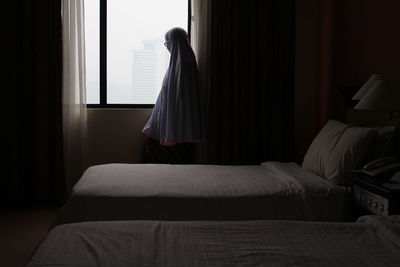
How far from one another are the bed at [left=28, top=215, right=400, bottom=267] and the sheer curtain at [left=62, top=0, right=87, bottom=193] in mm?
2542

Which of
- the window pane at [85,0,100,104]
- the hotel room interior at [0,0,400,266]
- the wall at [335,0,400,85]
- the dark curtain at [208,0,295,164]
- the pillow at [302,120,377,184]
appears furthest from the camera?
the window pane at [85,0,100,104]

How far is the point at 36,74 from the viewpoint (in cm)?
380

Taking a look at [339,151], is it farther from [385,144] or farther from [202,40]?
[202,40]

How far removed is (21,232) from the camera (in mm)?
3188

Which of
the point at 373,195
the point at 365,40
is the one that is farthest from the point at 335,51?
the point at 373,195

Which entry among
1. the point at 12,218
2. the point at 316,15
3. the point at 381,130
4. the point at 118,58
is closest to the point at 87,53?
the point at 118,58

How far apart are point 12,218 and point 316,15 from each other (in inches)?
130

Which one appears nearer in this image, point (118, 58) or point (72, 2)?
point (72, 2)

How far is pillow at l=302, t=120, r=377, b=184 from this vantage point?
8.09 ft

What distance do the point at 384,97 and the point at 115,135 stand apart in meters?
2.63

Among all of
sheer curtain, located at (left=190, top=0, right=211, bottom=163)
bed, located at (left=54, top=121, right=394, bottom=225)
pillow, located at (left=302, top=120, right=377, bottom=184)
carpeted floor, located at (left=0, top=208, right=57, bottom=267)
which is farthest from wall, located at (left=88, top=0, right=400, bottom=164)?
bed, located at (left=54, top=121, right=394, bottom=225)

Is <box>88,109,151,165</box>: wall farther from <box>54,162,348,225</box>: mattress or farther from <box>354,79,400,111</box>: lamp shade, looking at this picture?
<box>354,79,400,111</box>: lamp shade

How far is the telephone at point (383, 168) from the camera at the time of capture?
2.13 meters

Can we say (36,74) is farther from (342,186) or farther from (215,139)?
(342,186)
